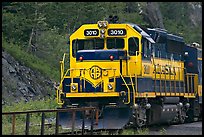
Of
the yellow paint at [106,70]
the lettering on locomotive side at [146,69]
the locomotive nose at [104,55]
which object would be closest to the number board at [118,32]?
the yellow paint at [106,70]

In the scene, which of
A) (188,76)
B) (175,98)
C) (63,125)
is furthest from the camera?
(188,76)

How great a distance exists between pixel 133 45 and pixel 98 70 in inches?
60.1

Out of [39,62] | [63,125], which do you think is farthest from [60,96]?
[39,62]

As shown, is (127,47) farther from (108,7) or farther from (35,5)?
(108,7)

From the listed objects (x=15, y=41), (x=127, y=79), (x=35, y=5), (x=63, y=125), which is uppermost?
(x=35, y=5)

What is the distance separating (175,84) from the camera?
21125 millimetres

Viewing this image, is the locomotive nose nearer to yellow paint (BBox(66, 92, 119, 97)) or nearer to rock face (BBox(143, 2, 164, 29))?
yellow paint (BBox(66, 92, 119, 97))

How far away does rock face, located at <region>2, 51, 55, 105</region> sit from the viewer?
26.6 meters

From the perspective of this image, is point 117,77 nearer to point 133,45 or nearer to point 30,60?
point 133,45

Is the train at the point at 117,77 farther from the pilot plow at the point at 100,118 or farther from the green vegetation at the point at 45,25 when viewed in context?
the green vegetation at the point at 45,25

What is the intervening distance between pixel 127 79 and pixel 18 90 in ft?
35.9

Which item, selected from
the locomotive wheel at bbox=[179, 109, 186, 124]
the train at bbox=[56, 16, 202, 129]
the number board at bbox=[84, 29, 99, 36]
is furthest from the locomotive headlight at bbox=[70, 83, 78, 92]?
the locomotive wheel at bbox=[179, 109, 186, 124]

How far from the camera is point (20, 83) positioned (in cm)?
2809

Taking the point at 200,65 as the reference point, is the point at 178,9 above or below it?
above
